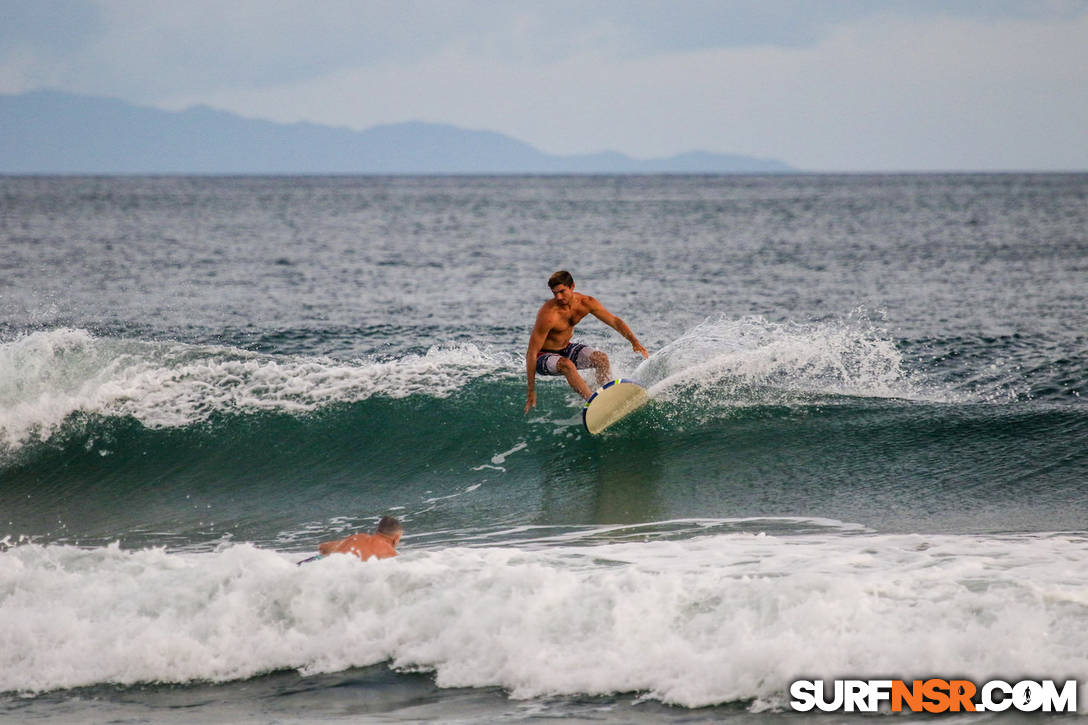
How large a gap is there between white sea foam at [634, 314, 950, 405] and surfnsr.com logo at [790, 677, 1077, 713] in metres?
6.70

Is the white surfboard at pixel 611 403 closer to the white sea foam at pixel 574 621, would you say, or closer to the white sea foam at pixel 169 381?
the white sea foam at pixel 169 381

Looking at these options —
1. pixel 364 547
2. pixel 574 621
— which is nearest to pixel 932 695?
pixel 574 621

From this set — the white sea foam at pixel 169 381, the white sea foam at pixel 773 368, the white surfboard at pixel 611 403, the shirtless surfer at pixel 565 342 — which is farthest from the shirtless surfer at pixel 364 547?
the white sea foam at pixel 169 381

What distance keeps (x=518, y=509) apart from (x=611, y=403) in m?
1.97

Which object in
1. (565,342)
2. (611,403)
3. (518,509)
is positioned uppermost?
(565,342)

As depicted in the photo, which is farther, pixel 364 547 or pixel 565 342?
pixel 565 342

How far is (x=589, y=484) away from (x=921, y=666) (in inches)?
198

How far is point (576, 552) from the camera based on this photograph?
8.16m

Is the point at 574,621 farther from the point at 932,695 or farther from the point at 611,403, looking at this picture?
the point at 611,403

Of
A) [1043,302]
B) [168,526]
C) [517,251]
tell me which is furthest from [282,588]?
[517,251]

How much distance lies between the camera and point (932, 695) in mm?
5523

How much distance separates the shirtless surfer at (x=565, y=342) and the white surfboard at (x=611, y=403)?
114mm

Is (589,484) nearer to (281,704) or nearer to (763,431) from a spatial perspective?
(763,431)

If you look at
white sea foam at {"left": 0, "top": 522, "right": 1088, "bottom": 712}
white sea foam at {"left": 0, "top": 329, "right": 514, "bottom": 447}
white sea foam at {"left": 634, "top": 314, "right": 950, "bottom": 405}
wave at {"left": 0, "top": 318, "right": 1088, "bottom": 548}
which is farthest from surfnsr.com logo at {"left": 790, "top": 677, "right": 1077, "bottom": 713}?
white sea foam at {"left": 0, "top": 329, "right": 514, "bottom": 447}
